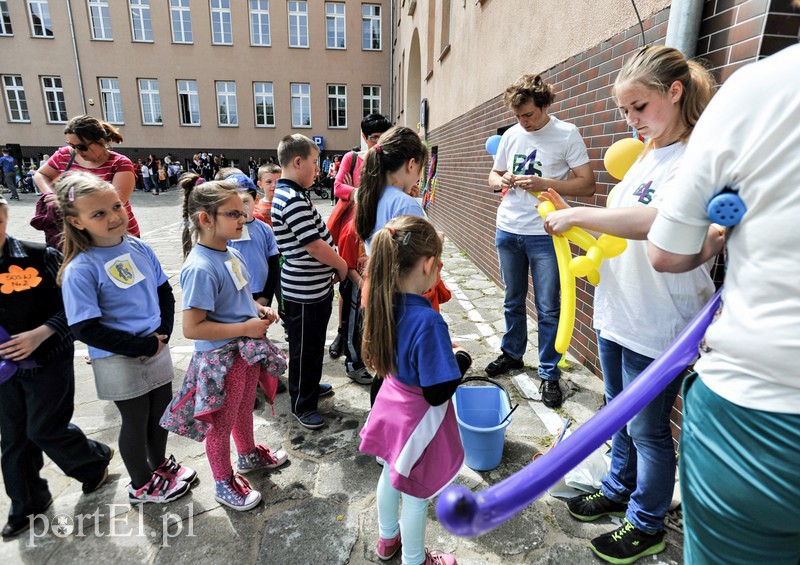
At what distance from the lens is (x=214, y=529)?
208cm

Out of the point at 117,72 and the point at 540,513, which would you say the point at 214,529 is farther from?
the point at 117,72

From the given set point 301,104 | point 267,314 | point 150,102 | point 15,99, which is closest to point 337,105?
point 301,104

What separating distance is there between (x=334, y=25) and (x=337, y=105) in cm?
416

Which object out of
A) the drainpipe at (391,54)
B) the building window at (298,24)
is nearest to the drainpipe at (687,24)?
the drainpipe at (391,54)

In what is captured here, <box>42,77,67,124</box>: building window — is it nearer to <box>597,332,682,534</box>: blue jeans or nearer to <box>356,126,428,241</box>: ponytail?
<box>356,126,428,241</box>: ponytail

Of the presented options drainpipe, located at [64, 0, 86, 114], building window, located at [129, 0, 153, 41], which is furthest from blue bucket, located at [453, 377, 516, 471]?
drainpipe, located at [64, 0, 86, 114]

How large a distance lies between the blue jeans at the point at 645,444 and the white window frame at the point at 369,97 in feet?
83.1

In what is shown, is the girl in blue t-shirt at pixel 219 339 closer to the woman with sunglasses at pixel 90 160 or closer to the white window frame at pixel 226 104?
the woman with sunglasses at pixel 90 160

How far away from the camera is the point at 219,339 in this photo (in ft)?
6.85

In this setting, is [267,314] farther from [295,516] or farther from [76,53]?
[76,53]

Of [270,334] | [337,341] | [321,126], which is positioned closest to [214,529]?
[337,341]

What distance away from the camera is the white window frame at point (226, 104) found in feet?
79.0

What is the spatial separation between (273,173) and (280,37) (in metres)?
23.8

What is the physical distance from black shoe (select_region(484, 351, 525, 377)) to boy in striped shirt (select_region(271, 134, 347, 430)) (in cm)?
136
